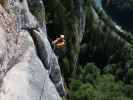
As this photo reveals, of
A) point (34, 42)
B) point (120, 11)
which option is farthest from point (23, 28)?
point (120, 11)

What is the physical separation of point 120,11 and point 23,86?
265ft

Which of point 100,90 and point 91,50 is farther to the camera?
point 91,50

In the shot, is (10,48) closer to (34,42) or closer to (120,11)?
(34,42)

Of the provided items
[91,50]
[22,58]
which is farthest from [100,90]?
[22,58]

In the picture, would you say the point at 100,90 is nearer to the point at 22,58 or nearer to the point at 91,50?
the point at 91,50

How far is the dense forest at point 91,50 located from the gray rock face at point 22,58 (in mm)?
9388

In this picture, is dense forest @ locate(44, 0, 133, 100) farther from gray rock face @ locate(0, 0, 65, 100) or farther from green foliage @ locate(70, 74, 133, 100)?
gray rock face @ locate(0, 0, 65, 100)

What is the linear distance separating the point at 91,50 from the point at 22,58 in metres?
50.2

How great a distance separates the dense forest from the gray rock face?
9388 mm

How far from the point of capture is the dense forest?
4188 cm

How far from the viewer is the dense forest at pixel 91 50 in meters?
41.9

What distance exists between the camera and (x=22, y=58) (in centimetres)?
1981

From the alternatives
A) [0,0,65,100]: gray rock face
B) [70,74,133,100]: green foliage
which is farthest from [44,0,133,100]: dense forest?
[0,0,65,100]: gray rock face

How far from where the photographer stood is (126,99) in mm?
47938
